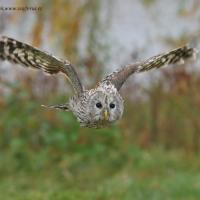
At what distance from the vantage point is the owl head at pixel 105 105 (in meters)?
4.88

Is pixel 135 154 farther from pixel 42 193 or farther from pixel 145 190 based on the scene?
pixel 42 193

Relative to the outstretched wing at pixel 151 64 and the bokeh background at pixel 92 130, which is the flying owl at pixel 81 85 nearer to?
the outstretched wing at pixel 151 64

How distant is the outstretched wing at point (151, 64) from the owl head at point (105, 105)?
84 mm

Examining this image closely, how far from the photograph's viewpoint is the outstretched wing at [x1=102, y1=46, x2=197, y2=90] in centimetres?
507

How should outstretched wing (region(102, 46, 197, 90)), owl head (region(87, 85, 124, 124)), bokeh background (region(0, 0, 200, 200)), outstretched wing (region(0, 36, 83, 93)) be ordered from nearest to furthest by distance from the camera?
outstretched wing (region(0, 36, 83, 93))
owl head (region(87, 85, 124, 124))
outstretched wing (region(102, 46, 197, 90))
bokeh background (region(0, 0, 200, 200))

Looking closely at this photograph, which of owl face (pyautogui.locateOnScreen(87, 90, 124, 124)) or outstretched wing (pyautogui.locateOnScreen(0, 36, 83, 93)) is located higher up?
outstretched wing (pyautogui.locateOnScreen(0, 36, 83, 93))

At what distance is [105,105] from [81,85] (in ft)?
0.57

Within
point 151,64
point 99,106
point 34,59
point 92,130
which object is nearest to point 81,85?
point 99,106

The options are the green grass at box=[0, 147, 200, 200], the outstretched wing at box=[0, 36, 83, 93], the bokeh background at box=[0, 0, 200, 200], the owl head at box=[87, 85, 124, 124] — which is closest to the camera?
the outstretched wing at box=[0, 36, 83, 93]

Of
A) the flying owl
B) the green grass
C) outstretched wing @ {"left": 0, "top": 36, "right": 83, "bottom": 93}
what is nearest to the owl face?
the flying owl

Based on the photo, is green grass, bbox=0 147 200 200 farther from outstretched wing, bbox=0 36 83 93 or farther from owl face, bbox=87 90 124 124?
owl face, bbox=87 90 124 124

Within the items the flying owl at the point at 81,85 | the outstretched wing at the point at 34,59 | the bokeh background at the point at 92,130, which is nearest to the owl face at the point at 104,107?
the flying owl at the point at 81,85

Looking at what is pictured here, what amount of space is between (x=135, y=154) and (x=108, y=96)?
3.95 m

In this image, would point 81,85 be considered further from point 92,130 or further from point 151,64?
point 92,130
